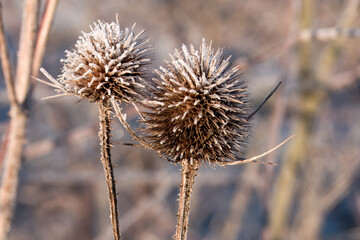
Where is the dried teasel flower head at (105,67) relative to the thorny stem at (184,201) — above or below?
above

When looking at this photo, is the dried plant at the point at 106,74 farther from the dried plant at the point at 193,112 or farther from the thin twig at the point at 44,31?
the thin twig at the point at 44,31

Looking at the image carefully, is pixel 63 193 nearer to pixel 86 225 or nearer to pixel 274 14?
pixel 86 225

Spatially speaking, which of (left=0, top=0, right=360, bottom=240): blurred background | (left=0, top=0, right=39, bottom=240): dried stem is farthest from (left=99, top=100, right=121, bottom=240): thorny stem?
(left=0, top=0, right=360, bottom=240): blurred background

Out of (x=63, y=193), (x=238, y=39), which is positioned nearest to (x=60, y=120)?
(x=63, y=193)

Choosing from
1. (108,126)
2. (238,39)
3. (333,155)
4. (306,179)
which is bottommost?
(108,126)

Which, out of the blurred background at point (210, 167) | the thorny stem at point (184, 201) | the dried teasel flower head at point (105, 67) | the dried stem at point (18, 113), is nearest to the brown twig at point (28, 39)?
the dried stem at point (18, 113)

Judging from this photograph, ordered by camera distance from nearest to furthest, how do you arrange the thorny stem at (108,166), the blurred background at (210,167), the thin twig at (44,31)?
the thorny stem at (108,166) < the thin twig at (44,31) < the blurred background at (210,167)

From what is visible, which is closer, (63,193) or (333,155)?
(333,155)

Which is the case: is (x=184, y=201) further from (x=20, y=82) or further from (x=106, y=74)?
(x=20, y=82)

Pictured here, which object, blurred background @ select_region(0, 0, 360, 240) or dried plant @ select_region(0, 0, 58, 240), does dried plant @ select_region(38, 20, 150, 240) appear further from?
blurred background @ select_region(0, 0, 360, 240)
